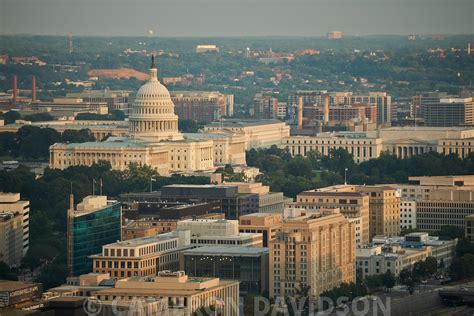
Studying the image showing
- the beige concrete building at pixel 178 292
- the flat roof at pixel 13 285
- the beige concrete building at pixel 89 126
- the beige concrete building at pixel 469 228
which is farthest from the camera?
the beige concrete building at pixel 89 126

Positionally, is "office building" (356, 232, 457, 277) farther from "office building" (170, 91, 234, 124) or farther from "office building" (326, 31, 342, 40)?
"office building" (326, 31, 342, 40)

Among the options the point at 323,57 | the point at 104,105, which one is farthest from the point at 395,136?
the point at 323,57

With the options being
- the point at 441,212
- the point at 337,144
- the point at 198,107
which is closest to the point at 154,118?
the point at 337,144

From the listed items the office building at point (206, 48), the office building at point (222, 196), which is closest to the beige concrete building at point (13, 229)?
the office building at point (222, 196)

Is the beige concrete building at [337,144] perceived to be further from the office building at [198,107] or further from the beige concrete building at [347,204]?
the beige concrete building at [347,204]

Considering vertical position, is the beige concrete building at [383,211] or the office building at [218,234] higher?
the office building at [218,234]

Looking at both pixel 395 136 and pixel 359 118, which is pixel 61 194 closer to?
pixel 395 136
